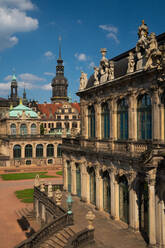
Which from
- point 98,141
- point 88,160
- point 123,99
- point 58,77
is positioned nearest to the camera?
point 123,99

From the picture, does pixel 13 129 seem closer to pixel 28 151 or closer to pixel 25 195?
pixel 28 151

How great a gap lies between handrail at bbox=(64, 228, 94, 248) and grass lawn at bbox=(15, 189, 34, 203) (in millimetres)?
25984

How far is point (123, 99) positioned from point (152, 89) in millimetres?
4275

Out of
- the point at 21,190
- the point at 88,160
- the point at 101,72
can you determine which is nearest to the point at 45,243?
the point at 88,160

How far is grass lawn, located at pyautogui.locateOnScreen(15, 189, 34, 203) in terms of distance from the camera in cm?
4375

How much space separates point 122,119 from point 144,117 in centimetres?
306

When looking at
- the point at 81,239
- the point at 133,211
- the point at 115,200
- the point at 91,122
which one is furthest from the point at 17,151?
the point at 81,239

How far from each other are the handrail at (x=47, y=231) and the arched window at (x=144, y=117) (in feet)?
26.9

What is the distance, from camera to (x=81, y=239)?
1819 cm

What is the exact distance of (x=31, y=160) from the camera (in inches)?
3167

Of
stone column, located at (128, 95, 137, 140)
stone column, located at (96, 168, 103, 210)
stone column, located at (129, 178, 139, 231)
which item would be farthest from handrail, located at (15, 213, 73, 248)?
stone column, located at (128, 95, 137, 140)

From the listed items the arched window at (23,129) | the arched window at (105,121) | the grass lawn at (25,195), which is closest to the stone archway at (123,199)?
the arched window at (105,121)

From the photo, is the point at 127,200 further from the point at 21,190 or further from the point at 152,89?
the point at 21,190

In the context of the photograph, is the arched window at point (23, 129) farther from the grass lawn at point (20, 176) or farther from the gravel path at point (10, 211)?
the gravel path at point (10, 211)
